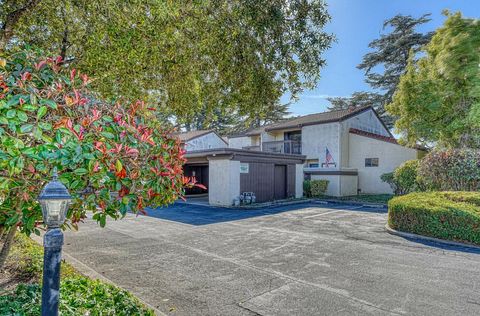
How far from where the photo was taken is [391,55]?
97.3 feet

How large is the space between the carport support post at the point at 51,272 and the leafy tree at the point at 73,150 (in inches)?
17.3

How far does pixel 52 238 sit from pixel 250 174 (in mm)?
15539

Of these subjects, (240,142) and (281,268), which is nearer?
(281,268)

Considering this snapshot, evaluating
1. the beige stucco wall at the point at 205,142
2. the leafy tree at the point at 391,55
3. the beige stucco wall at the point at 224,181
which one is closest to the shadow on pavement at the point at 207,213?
the beige stucco wall at the point at 224,181

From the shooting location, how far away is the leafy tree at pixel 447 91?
15.6m

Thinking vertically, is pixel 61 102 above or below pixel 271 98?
below

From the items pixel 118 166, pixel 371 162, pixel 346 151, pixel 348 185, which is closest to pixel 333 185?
pixel 348 185

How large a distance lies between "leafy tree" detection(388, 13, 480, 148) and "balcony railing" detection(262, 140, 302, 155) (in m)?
8.38

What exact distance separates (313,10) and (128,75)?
3539mm

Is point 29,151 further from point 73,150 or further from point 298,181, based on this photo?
point 298,181

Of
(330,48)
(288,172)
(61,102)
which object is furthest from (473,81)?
(61,102)

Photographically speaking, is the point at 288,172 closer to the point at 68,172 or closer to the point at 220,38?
the point at 220,38

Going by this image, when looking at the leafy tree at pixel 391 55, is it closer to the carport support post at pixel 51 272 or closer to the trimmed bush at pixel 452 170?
the trimmed bush at pixel 452 170

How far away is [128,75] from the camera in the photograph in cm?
543
